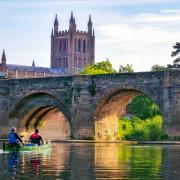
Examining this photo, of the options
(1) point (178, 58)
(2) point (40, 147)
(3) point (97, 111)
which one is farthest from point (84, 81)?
(1) point (178, 58)

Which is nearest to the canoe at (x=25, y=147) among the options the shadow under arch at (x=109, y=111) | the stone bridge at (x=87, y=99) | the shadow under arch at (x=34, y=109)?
the stone bridge at (x=87, y=99)

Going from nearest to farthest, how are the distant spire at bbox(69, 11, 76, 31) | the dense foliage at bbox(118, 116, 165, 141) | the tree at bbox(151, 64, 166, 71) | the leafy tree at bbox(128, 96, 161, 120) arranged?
the dense foliage at bbox(118, 116, 165, 141), the leafy tree at bbox(128, 96, 161, 120), the tree at bbox(151, 64, 166, 71), the distant spire at bbox(69, 11, 76, 31)

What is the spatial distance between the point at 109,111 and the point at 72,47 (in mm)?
137245

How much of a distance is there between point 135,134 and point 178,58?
34.0 metres

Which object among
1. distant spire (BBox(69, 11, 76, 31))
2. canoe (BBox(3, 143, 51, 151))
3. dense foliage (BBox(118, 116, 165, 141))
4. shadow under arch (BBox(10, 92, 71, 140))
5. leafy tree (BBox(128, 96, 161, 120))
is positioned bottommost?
canoe (BBox(3, 143, 51, 151))

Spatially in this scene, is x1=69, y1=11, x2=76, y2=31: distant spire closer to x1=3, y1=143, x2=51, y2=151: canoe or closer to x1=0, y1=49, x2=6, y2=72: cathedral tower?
x1=0, y1=49, x2=6, y2=72: cathedral tower

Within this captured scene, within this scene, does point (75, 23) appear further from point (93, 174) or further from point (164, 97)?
point (93, 174)

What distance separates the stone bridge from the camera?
5272 cm

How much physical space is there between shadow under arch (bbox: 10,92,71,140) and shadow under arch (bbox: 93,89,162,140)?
3.68m

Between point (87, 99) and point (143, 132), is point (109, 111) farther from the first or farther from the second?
point (143, 132)

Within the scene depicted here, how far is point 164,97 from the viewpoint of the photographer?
52875mm

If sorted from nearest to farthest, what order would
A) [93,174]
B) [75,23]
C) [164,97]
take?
[93,174] < [164,97] < [75,23]

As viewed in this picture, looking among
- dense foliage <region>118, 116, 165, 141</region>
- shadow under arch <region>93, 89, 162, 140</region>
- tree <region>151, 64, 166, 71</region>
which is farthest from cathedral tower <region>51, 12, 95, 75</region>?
shadow under arch <region>93, 89, 162, 140</region>

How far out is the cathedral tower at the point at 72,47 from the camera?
635 ft
